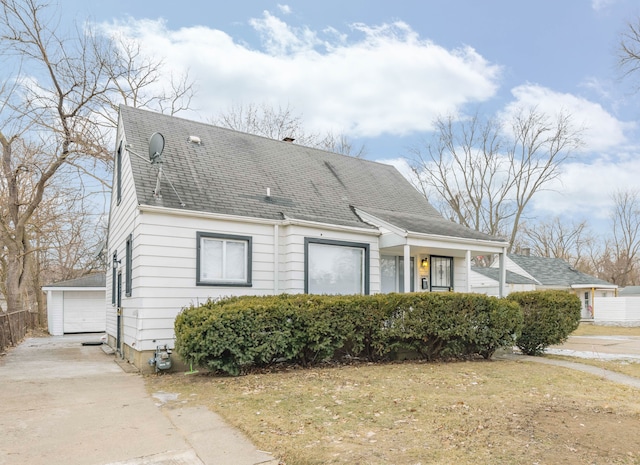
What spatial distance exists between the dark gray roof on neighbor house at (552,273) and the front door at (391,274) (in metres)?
21.4

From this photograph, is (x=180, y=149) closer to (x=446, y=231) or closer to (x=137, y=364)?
(x=137, y=364)

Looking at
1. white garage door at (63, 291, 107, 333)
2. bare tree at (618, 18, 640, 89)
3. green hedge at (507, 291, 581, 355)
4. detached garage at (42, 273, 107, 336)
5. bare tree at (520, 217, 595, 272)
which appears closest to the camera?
green hedge at (507, 291, 581, 355)

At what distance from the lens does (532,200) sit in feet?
108

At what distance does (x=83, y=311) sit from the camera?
21344 millimetres

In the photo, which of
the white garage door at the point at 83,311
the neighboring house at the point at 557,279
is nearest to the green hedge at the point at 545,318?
the white garage door at the point at 83,311

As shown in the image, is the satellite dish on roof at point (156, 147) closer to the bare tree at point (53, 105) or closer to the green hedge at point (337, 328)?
the green hedge at point (337, 328)

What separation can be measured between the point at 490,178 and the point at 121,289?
28427 mm

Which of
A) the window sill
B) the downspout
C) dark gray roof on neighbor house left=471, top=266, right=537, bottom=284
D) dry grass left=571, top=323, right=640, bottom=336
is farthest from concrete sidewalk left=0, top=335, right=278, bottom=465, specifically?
dark gray roof on neighbor house left=471, top=266, right=537, bottom=284

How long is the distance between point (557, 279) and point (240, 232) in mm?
28163

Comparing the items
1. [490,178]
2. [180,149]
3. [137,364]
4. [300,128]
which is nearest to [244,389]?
[137,364]

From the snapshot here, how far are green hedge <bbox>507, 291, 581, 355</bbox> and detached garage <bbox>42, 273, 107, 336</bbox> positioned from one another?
17460 millimetres

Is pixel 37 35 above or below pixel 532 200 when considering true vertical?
above

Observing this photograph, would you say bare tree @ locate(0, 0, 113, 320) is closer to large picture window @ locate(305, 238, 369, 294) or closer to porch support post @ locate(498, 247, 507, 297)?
large picture window @ locate(305, 238, 369, 294)

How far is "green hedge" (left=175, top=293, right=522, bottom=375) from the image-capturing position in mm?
7633
